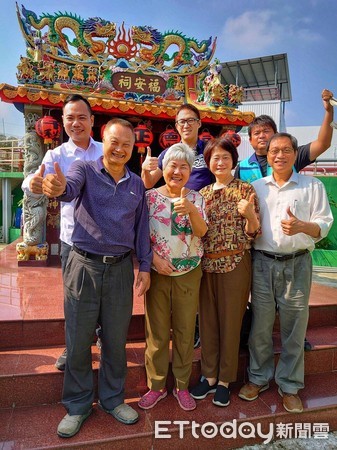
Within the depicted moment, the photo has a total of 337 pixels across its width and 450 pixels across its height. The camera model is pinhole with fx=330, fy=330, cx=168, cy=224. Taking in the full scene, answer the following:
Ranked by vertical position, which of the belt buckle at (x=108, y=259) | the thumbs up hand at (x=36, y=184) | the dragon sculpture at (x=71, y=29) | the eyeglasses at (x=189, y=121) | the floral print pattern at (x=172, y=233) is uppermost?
the dragon sculpture at (x=71, y=29)

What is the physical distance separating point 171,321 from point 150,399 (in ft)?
1.78

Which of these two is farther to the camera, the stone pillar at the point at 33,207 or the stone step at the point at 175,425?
the stone pillar at the point at 33,207

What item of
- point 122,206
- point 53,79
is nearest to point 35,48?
point 53,79

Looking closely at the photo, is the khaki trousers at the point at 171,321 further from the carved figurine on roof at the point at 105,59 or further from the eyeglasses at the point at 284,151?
the carved figurine on roof at the point at 105,59

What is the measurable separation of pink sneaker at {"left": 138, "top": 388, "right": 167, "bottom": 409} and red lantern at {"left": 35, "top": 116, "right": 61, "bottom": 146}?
3.73 m

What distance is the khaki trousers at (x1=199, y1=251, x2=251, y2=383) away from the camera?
2244 mm

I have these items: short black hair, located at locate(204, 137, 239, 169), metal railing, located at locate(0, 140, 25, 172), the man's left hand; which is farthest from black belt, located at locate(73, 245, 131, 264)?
metal railing, located at locate(0, 140, 25, 172)

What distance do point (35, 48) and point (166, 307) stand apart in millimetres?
4685

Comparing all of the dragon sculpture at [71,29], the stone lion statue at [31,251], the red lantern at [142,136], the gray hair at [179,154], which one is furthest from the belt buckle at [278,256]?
the dragon sculpture at [71,29]

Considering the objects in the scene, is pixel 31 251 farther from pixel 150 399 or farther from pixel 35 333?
pixel 150 399

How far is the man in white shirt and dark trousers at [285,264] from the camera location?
224cm

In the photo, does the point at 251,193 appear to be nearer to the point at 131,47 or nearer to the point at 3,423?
the point at 3,423

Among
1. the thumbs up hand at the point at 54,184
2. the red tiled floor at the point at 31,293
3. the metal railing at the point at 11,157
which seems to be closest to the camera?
the thumbs up hand at the point at 54,184

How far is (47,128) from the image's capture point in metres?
4.61
